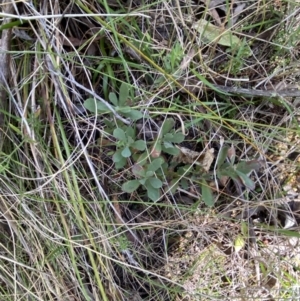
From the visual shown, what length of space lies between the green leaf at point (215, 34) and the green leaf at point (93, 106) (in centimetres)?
29

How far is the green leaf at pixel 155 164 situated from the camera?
958 mm

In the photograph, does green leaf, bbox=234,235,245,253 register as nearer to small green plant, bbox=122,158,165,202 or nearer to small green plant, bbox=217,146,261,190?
small green plant, bbox=217,146,261,190

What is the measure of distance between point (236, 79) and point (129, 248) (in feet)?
1.67

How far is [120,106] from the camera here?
3.16 ft

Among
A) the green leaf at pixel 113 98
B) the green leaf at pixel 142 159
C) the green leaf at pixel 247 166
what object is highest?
the green leaf at pixel 113 98

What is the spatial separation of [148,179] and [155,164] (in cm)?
4

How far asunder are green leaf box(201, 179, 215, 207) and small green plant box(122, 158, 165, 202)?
4.4 inches

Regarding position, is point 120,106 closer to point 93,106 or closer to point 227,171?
point 93,106

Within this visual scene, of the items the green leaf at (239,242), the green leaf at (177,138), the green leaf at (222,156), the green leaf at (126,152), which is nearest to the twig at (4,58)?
the green leaf at (126,152)

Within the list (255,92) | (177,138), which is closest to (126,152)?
(177,138)

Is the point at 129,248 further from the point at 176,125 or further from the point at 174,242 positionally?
the point at 176,125

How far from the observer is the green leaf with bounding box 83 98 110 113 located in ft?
3.16

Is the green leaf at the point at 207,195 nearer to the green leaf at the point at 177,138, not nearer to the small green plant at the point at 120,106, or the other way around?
the green leaf at the point at 177,138

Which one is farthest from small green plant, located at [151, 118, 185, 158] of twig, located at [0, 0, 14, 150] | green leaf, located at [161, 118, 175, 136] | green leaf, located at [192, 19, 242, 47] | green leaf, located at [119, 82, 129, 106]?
twig, located at [0, 0, 14, 150]
